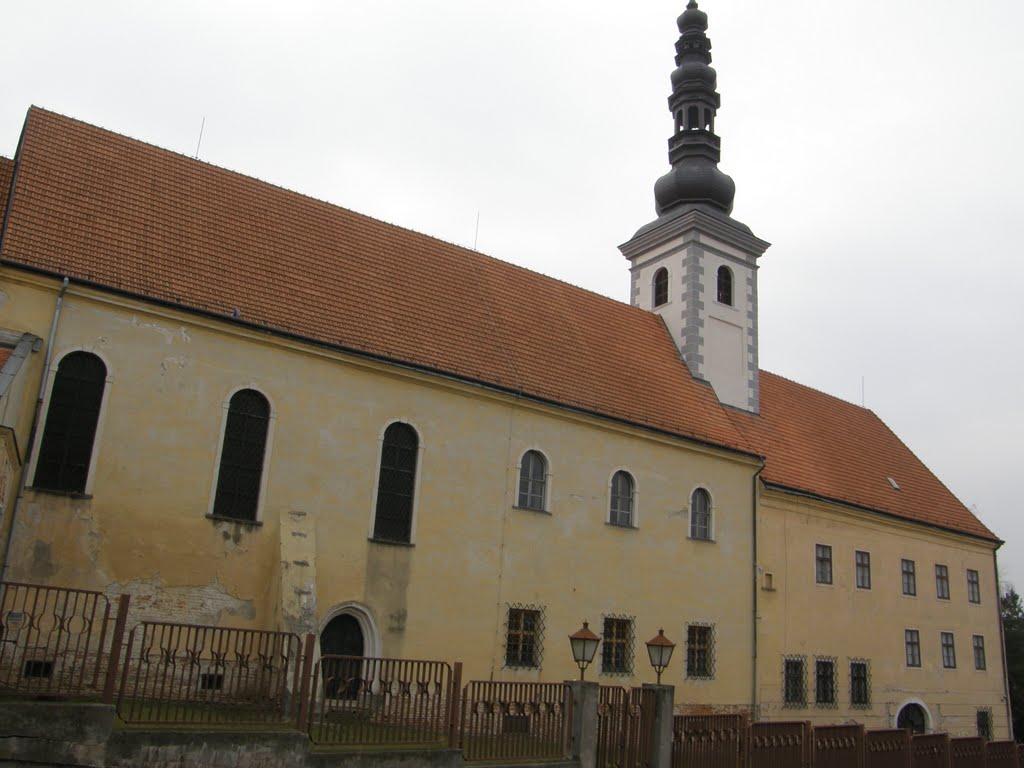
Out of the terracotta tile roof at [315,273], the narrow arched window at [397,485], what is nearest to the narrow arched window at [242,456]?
the terracotta tile roof at [315,273]

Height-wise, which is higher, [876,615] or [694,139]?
[694,139]

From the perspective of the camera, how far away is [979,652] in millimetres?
27844

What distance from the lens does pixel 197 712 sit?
34.3 ft

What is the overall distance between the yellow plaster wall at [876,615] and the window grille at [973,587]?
21cm

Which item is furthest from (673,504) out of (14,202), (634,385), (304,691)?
(14,202)

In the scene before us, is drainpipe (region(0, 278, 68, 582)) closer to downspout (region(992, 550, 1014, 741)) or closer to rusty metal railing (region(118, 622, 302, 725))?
rusty metal railing (region(118, 622, 302, 725))

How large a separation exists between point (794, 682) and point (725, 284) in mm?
11197

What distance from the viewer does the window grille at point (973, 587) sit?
2842cm

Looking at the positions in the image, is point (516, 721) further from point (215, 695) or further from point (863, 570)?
point (863, 570)

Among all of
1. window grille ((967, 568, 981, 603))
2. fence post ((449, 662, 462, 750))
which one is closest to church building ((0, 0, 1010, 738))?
window grille ((967, 568, 981, 603))

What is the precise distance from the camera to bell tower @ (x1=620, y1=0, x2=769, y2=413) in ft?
83.6

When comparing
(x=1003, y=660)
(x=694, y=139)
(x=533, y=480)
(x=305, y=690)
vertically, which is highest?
(x=694, y=139)

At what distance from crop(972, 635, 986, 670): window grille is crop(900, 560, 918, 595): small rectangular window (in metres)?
3.22

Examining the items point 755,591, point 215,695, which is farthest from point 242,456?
point 755,591
